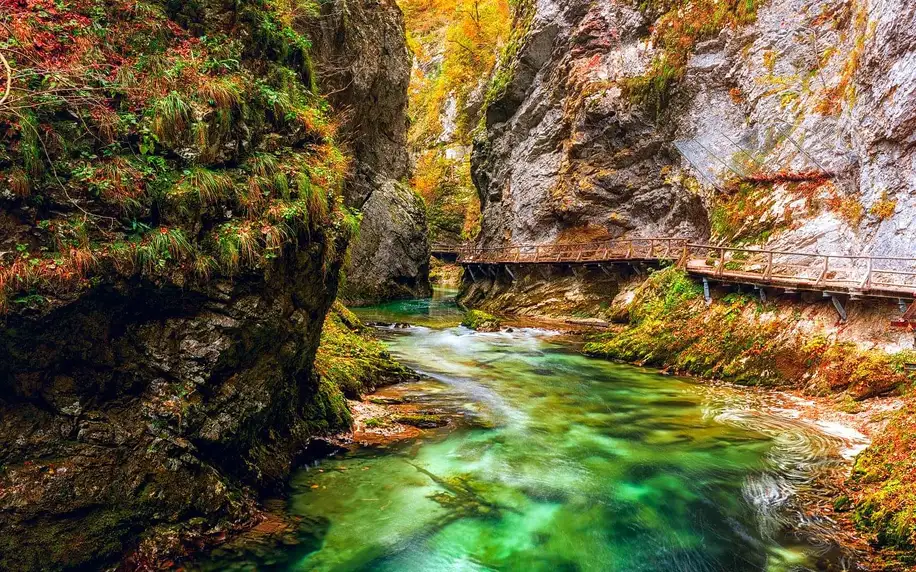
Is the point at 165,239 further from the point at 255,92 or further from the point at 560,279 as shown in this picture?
the point at 560,279

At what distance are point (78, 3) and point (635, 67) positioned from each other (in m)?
24.6

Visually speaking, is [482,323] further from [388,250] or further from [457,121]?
[457,121]

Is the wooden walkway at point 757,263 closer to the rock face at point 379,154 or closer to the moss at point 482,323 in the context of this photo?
the rock face at point 379,154

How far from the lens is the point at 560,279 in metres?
25.4

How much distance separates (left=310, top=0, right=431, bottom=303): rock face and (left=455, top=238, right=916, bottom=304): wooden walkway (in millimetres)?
5855

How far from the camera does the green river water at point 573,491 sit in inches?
200

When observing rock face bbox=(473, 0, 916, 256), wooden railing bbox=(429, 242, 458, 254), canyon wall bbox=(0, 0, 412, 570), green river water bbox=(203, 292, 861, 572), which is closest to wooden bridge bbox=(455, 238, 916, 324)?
rock face bbox=(473, 0, 916, 256)

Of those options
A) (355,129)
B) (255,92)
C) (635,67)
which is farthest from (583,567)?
(355,129)

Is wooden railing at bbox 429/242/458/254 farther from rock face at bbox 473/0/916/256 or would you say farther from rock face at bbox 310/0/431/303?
rock face at bbox 473/0/916/256

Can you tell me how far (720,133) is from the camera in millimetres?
20484

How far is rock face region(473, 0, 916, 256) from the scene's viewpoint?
1273cm

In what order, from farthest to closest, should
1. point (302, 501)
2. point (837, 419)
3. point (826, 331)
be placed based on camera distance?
point (826, 331)
point (837, 419)
point (302, 501)

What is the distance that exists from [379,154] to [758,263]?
23.5m

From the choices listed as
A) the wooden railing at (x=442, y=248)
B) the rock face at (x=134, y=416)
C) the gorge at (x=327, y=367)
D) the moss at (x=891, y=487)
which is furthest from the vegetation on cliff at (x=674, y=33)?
the wooden railing at (x=442, y=248)
